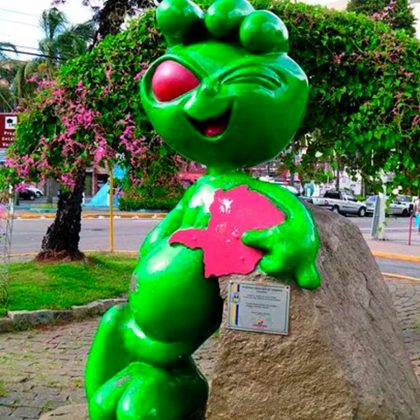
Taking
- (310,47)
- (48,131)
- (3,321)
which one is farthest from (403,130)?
(3,321)

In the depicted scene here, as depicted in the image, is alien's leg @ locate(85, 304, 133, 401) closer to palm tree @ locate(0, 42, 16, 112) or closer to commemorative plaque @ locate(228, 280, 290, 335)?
commemorative plaque @ locate(228, 280, 290, 335)

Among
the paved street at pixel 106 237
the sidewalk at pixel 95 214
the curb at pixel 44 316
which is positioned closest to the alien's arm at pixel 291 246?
the curb at pixel 44 316

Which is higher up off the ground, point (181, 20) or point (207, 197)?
point (181, 20)

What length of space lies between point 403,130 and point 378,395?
2.89 meters

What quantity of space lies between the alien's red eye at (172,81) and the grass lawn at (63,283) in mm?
4257

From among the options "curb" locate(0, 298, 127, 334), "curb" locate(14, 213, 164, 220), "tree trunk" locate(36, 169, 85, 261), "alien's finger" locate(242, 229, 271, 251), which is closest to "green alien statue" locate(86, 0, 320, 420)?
"alien's finger" locate(242, 229, 271, 251)

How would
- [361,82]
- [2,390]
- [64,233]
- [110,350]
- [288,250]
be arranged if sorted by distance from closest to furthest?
[288,250], [110,350], [2,390], [361,82], [64,233]

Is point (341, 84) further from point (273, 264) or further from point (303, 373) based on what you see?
point (303, 373)

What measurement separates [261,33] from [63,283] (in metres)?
5.53

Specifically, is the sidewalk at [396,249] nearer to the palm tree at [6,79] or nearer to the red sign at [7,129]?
the red sign at [7,129]

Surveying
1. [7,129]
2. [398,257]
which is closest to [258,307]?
[7,129]

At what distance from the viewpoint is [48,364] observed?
482 cm

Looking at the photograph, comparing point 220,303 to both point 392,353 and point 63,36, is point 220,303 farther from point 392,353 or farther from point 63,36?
point 63,36

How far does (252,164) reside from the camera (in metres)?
2.51
